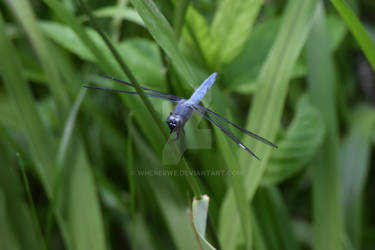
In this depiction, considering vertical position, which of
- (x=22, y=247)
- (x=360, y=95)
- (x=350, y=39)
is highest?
(x=350, y=39)

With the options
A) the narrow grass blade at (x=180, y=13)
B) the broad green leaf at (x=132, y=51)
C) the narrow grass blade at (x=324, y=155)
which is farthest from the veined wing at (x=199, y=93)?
the narrow grass blade at (x=324, y=155)

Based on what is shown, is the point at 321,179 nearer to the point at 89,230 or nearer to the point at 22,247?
the point at 89,230

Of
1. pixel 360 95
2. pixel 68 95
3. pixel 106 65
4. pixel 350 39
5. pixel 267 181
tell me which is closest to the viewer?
pixel 106 65

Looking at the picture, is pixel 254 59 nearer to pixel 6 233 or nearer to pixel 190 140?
pixel 190 140

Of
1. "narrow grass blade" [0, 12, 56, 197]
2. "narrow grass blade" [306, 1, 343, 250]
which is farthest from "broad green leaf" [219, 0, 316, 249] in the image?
"narrow grass blade" [0, 12, 56, 197]

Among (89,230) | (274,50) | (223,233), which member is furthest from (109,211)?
(274,50)

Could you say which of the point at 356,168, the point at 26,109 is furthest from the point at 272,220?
the point at 26,109

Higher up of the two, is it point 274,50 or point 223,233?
point 274,50
